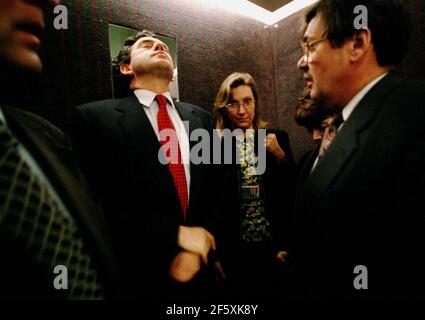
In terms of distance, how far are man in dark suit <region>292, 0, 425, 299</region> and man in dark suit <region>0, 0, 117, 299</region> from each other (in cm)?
65

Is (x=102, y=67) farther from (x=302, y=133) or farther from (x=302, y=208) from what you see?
(x=302, y=133)

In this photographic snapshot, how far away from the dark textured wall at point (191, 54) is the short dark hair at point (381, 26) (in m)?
0.97

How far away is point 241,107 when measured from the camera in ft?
5.96

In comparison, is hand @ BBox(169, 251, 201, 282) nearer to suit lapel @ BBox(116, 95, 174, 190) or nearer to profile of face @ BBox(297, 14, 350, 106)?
suit lapel @ BBox(116, 95, 174, 190)

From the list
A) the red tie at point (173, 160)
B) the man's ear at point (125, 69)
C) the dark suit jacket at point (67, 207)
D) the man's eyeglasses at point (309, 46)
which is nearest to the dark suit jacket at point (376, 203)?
the man's eyeglasses at point (309, 46)

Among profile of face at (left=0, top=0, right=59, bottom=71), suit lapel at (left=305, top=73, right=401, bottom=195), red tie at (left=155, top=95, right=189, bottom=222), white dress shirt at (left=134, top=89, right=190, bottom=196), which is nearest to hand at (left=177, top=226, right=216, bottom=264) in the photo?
red tie at (left=155, top=95, right=189, bottom=222)

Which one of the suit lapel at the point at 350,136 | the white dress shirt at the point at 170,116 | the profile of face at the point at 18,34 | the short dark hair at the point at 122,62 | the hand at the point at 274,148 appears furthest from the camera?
the hand at the point at 274,148

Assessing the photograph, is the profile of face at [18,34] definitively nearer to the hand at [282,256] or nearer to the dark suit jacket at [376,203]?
the dark suit jacket at [376,203]

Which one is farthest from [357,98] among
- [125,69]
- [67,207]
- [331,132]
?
[125,69]

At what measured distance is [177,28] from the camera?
6.04ft

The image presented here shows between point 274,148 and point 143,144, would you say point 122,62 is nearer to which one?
point 143,144

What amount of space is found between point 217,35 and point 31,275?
204 centimetres

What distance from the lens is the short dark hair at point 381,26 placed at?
3.18ft
